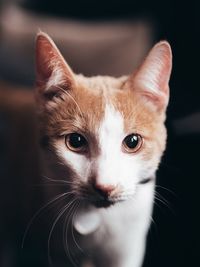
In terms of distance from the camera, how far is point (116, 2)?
1.60 metres

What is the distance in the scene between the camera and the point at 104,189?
50 cm

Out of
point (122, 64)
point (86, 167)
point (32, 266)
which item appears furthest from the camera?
point (122, 64)

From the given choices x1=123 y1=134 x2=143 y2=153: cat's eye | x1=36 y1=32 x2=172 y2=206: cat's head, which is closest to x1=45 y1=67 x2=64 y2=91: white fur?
x1=36 y1=32 x2=172 y2=206: cat's head

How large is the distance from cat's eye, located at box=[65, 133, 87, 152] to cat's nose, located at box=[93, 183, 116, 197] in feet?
0.19

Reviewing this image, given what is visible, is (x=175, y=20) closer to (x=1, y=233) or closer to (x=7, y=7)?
(x=7, y=7)

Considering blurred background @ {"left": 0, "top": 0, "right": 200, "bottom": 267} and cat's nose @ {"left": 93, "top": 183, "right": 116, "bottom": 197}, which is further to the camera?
blurred background @ {"left": 0, "top": 0, "right": 200, "bottom": 267}

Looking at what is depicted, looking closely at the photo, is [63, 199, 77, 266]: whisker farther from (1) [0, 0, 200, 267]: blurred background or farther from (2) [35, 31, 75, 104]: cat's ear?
(2) [35, 31, 75, 104]: cat's ear

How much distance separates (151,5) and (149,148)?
1.03m

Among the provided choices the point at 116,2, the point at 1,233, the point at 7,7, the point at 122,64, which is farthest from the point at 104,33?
the point at 1,233

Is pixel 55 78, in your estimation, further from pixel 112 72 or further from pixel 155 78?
pixel 112 72

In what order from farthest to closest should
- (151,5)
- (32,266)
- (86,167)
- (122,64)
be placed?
1. (151,5)
2. (122,64)
3. (32,266)
4. (86,167)

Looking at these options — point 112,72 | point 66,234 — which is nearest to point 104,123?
point 66,234

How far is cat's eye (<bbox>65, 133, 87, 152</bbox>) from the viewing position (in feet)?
1.79

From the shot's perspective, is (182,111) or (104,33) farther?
(104,33)
